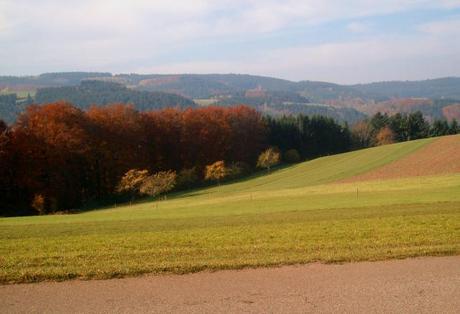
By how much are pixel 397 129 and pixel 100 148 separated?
8022cm

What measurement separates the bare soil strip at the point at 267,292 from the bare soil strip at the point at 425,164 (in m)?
44.3

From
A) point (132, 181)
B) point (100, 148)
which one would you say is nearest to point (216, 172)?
point (132, 181)

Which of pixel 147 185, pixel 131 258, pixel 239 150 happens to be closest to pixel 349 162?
pixel 239 150

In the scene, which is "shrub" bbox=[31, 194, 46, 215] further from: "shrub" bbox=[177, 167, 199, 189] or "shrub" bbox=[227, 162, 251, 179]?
"shrub" bbox=[227, 162, 251, 179]

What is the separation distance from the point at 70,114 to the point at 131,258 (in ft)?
182

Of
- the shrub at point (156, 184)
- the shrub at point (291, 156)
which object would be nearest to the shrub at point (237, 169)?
the shrub at point (291, 156)

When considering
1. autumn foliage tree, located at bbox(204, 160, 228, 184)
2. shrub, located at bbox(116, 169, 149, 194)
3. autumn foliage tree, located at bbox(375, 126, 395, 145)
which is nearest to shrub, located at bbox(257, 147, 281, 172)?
autumn foliage tree, located at bbox(204, 160, 228, 184)

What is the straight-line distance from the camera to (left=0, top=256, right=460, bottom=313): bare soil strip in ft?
24.9

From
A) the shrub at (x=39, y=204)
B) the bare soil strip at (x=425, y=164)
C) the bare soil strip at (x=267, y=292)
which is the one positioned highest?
the bare soil strip at (x=267, y=292)

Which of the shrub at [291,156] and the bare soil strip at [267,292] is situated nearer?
the bare soil strip at [267,292]

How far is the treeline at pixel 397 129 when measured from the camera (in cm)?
11081

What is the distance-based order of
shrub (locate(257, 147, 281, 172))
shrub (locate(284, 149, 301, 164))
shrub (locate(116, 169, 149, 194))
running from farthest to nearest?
shrub (locate(284, 149, 301, 164)), shrub (locate(257, 147, 281, 172)), shrub (locate(116, 169, 149, 194))

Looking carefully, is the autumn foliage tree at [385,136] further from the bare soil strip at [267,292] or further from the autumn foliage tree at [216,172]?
the bare soil strip at [267,292]

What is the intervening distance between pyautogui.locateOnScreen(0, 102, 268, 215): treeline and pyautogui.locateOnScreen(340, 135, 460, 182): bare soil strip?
1229 inches
